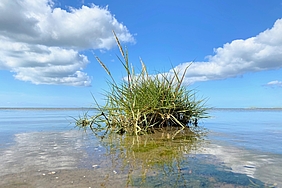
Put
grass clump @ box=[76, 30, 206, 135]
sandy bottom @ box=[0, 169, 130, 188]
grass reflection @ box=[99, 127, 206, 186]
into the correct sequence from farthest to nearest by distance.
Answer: grass clump @ box=[76, 30, 206, 135] → grass reflection @ box=[99, 127, 206, 186] → sandy bottom @ box=[0, 169, 130, 188]

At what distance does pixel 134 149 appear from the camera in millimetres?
2580

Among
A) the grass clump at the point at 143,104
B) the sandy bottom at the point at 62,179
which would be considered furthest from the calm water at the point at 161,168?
the grass clump at the point at 143,104

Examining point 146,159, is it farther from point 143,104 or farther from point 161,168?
point 143,104

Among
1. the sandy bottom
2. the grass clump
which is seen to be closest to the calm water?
the sandy bottom

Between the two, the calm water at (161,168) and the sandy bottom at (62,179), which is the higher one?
the calm water at (161,168)

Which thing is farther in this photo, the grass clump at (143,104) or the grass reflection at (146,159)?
the grass clump at (143,104)

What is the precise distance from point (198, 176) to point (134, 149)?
1.09 metres

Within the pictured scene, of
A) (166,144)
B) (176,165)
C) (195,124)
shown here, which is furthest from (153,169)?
(195,124)

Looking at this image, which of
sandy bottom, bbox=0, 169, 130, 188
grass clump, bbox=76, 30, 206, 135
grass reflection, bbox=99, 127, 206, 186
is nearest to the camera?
sandy bottom, bbox=0, 169, 130, 188

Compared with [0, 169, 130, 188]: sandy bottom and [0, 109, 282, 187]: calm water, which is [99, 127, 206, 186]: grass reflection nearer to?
[0, 109, 282, 187]: calm water

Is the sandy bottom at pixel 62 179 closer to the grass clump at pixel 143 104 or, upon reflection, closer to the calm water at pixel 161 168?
the calm water at pixel 161 168

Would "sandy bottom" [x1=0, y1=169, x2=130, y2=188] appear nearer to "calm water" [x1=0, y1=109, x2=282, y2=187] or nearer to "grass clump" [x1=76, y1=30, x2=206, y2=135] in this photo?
"calm water" [x1=0, y1=109, x2=282, y2=187]

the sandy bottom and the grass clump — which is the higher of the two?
the grass clump

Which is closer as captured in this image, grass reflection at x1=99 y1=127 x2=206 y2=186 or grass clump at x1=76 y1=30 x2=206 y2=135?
grass reflection at x1=99 y1=127 x2=206 y2=186
